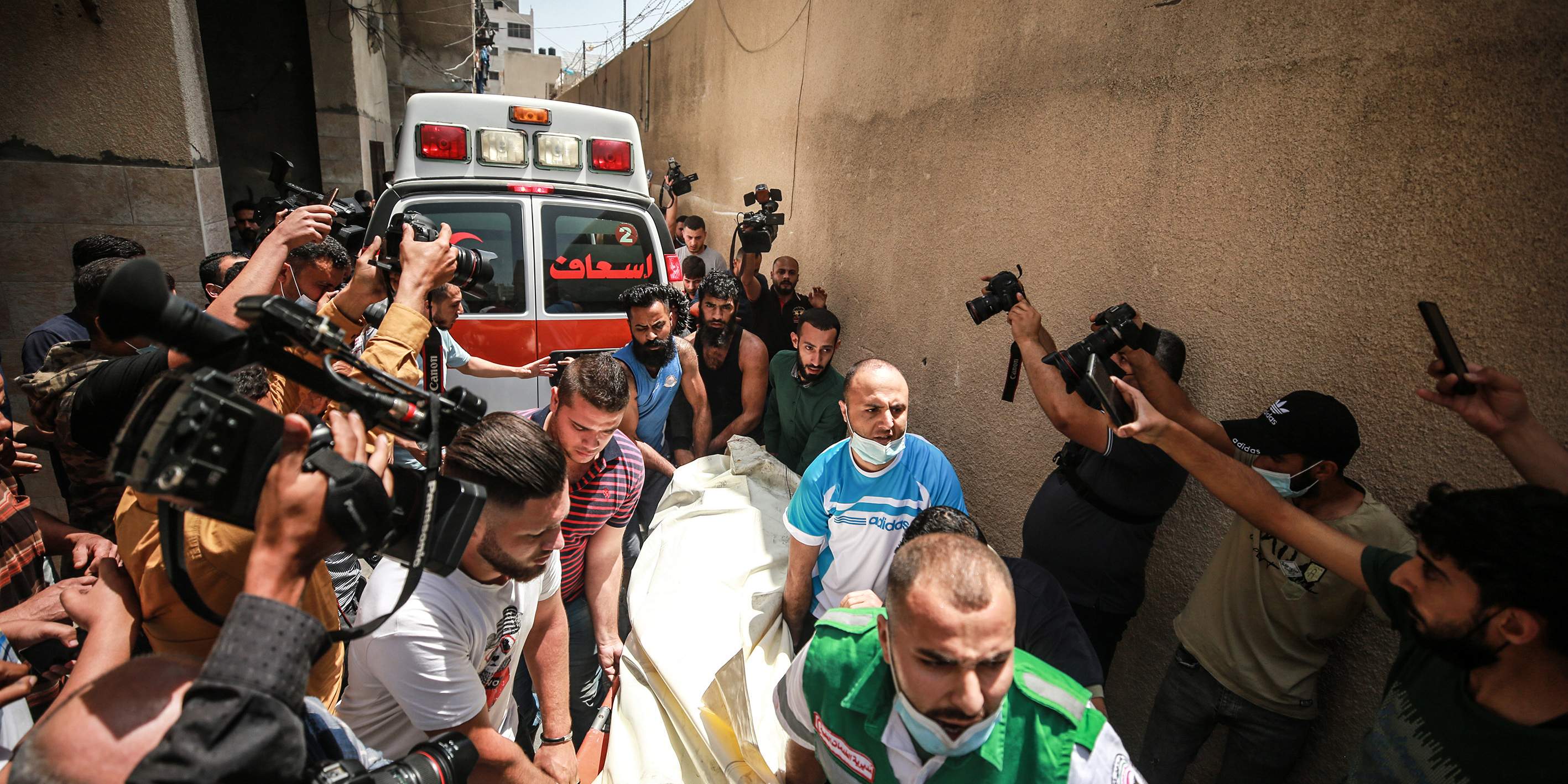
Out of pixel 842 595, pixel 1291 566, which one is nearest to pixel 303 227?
pixel 842 595

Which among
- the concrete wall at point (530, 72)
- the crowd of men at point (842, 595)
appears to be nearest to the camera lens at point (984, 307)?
the crowd of men at point (842, 595)

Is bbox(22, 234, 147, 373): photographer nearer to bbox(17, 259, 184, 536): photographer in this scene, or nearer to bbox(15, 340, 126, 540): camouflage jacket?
bbox(17, 259, 184, 536): photographer

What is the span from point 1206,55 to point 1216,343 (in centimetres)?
108

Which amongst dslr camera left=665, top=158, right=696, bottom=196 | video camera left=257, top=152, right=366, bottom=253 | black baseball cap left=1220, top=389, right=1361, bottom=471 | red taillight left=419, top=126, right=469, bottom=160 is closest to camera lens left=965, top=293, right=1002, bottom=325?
black baseball cap left=1220, top=389, right=1361, bottom=471

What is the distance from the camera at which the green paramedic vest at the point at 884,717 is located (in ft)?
4.82

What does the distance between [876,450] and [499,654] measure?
1419 millimetres

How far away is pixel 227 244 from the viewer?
5.11 m

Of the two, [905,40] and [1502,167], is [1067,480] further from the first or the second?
[905,40]

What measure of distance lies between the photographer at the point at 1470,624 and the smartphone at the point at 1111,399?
291 millimetres

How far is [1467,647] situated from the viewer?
1402mm

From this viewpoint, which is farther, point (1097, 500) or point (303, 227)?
point (1097, 500)

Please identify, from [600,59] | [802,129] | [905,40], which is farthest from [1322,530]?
[600,59]

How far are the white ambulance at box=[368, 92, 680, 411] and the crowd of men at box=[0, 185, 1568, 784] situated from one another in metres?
0.88

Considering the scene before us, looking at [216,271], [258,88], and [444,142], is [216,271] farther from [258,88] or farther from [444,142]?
[258,88]
